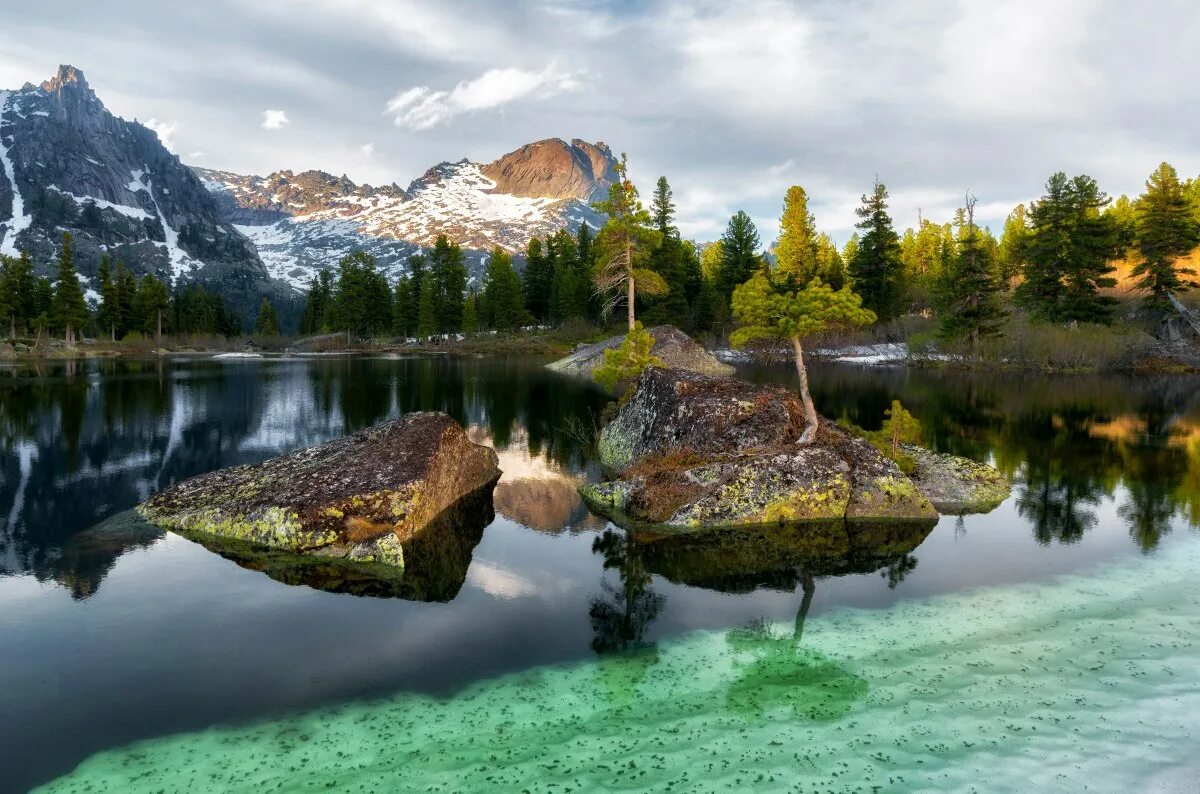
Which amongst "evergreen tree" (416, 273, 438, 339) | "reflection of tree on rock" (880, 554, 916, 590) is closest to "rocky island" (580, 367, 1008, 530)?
"reflection of tree on rock" (880, 554, 916, 590)

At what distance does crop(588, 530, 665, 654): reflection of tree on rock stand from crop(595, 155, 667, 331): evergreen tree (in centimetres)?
3492

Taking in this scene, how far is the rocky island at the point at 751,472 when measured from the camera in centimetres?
1655

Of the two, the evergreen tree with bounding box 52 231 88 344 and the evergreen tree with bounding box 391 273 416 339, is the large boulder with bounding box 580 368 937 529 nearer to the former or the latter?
the evergreen tree with bounding box 391 273 416 339

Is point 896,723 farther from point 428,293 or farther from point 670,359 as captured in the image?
point 428,293

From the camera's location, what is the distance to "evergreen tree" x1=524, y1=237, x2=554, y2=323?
10706 cm

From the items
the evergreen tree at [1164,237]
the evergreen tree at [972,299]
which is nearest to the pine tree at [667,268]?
the evergreen tree at [972,299]

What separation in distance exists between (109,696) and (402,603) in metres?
4.31

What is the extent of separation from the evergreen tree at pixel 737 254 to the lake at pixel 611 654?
6877 cm

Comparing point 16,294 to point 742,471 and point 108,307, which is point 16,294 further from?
point 742,471

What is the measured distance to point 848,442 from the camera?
60.8 feet

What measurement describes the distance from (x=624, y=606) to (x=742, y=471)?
6.74 m

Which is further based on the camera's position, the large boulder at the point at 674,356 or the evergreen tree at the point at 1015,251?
the evergreen tree at the point at 1015,251

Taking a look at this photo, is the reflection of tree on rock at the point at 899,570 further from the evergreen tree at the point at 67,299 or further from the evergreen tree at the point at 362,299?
the evergreen tree at the point at 67,299

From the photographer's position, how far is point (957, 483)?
19.5 meters
